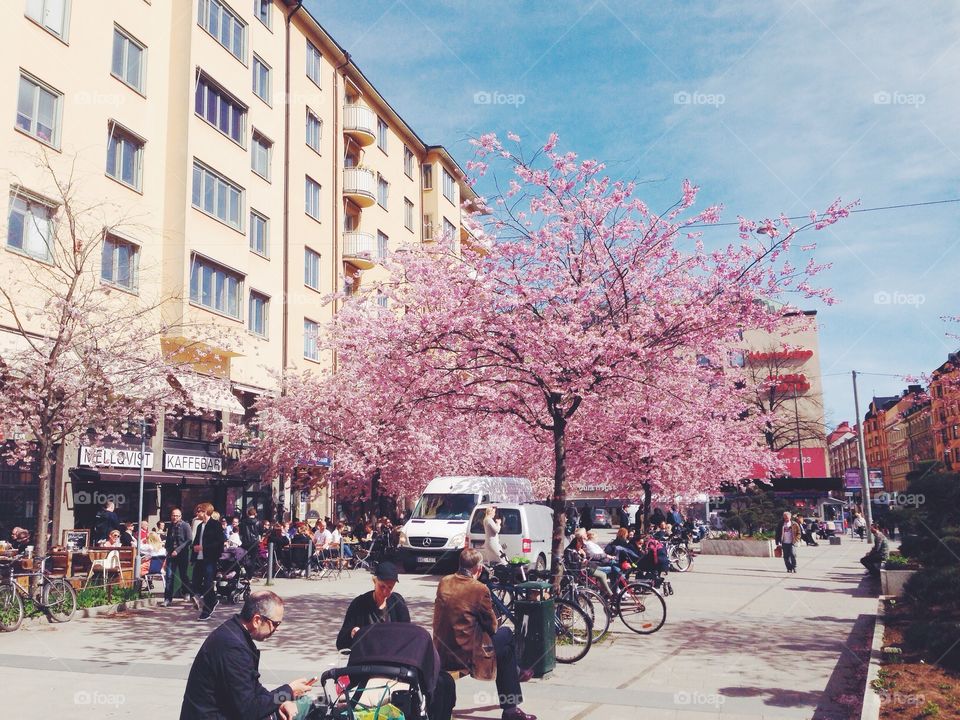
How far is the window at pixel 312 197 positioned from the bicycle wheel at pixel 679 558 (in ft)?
65.8

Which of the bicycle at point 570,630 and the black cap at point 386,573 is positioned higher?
the black cap at point 386,573

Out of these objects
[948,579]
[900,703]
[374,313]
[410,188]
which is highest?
[410,188]

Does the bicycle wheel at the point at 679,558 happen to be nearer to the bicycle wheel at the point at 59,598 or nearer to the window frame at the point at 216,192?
the bicycle wheel at the point at 59,598

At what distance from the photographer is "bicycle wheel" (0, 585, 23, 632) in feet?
40.2

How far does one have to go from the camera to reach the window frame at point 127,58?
23.1 metres

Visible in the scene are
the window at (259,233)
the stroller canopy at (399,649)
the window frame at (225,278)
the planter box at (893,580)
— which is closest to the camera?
the stroller canopy at (399,649)

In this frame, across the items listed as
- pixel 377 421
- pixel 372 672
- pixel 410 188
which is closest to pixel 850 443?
pixel 410 188

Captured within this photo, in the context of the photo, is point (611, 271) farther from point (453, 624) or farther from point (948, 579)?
point (453, 624)

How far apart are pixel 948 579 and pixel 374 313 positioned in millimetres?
16398

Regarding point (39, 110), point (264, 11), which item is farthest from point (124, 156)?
point (264, 11)

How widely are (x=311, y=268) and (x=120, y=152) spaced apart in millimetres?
12262

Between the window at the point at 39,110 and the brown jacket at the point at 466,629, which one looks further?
the window at the point at 39,110

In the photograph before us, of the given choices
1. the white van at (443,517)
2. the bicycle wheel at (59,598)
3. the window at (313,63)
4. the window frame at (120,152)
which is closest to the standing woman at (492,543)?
the white van at (443,517)

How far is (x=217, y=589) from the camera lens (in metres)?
15.9
